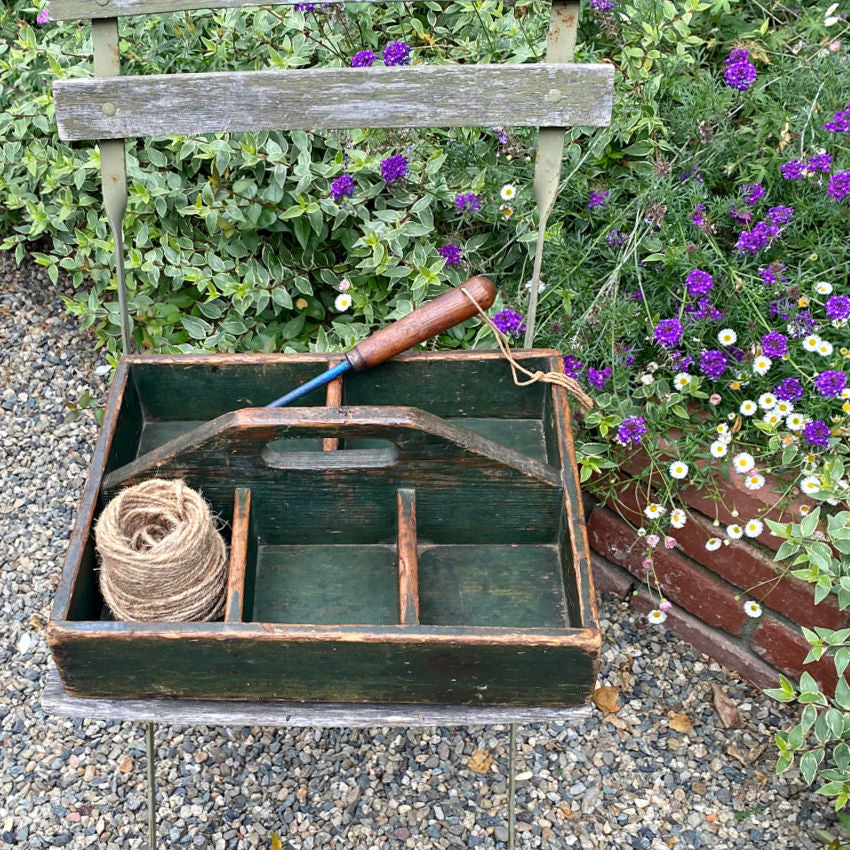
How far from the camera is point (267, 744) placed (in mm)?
2434

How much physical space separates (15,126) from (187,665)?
224cm

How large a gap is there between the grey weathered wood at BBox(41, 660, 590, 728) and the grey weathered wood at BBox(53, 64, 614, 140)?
109 centimetres

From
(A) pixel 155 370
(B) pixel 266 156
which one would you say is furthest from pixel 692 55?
(A) pixel 155 370

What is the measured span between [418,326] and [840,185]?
1.13 metres

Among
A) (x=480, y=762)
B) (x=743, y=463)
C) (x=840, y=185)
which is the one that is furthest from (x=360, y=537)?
(x=840, y=185)

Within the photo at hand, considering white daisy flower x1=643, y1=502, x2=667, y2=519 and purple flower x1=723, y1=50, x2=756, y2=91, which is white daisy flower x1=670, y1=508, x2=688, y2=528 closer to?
white daisy flower x1=643, y1=502, x2=667, y2=519

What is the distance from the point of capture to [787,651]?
2410mm

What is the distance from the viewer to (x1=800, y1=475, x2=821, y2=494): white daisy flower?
2105 mm

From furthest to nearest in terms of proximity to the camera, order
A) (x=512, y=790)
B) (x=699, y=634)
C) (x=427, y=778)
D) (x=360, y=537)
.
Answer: (x=699, y=634), (x=427, y=778), (x=512, y=790), (x=360, y=537)

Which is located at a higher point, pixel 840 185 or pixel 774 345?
pixel 840 185

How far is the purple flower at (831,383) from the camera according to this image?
2182 millimetres

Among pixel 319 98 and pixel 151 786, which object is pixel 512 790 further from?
pixel 319 98

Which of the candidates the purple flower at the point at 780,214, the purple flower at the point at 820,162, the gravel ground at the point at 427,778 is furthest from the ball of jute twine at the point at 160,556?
the purple flower at the point at 820,162

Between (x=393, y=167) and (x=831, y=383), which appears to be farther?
(x=393, y=167)
